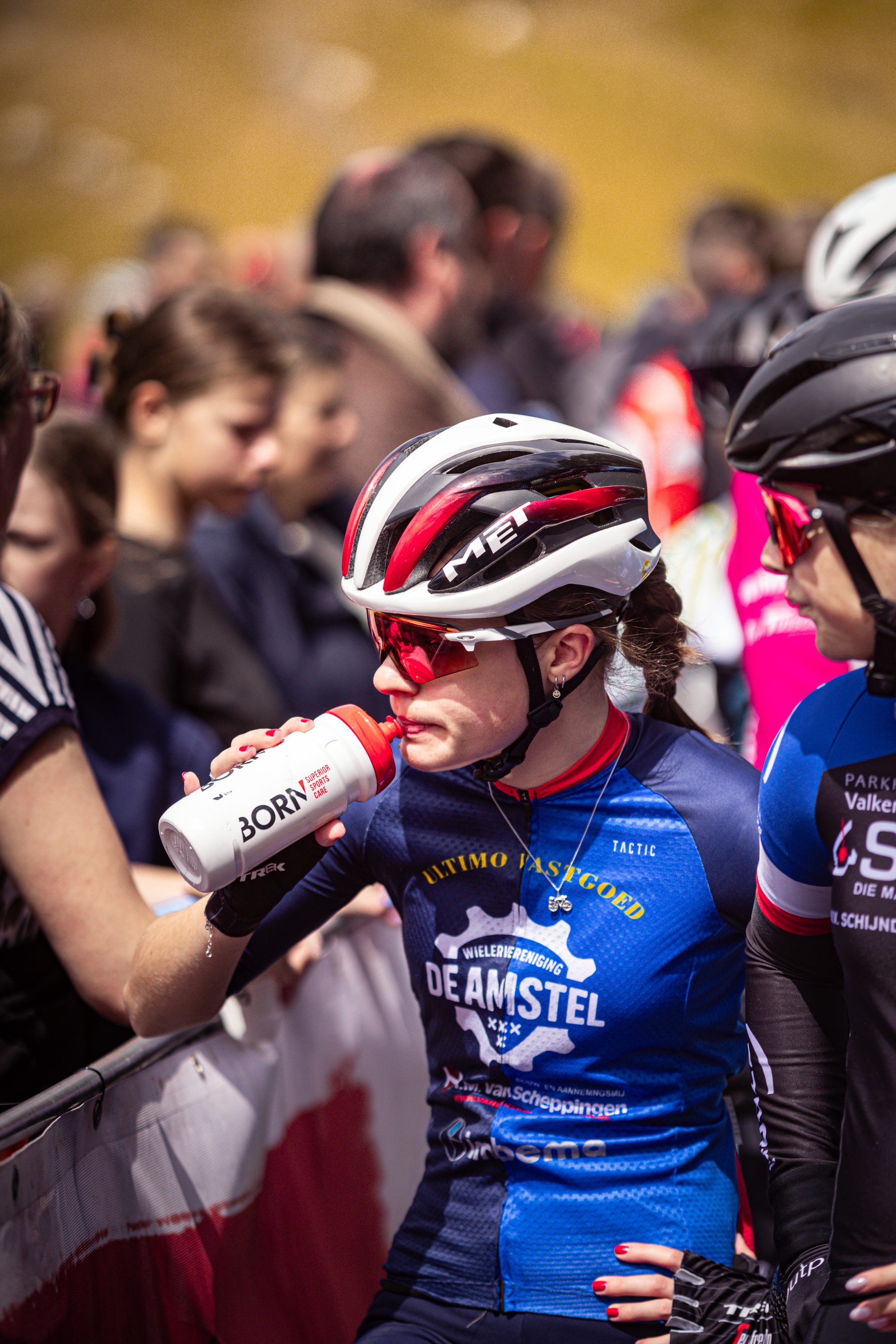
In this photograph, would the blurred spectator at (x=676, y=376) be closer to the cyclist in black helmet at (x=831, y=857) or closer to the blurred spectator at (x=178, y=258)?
the cyclist in black helmet at (x=831, y=857)

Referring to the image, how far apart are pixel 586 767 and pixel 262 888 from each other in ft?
2.21

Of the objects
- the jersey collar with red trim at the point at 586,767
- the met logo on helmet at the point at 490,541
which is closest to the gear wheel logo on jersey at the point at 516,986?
the jersey collar with red trim at the point at 586,767

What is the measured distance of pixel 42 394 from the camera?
2.66m

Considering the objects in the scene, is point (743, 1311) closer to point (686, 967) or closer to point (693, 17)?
point (686, 967)

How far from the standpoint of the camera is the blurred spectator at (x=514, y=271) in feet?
23.5

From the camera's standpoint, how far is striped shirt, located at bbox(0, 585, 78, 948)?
237 cm

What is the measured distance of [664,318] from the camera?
1096 cm

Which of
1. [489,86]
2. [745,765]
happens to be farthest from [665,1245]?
[489,86]

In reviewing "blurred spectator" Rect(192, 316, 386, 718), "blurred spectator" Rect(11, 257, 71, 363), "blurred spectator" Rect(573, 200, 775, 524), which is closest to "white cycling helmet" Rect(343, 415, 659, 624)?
"blurred spectator" Rect(11, 257, 71, 363)

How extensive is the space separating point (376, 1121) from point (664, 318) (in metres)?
9.20

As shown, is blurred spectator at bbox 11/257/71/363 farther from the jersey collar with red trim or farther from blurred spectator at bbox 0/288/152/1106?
the jersey collar with red trim

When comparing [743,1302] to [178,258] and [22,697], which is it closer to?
[22,697]

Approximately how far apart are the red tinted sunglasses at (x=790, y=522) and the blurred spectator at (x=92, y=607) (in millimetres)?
2121

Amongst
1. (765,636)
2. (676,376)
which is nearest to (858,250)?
(765,636)
